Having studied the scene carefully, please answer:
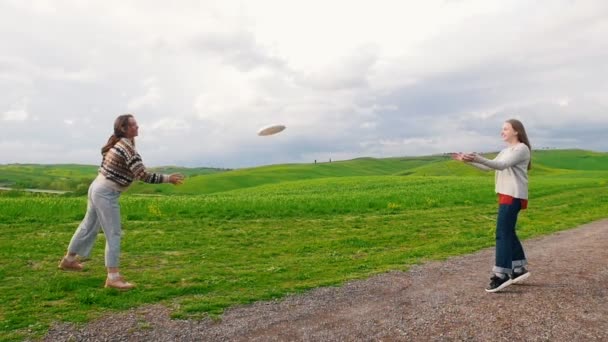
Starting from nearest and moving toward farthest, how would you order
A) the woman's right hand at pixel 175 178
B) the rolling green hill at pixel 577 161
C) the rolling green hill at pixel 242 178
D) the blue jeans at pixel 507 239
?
the blue jeans at pixel 507 239 < the woman's right hand at pixel 175 178 < the rolling green hill at pixel 242 178 < the rolling green hill at pixel 577 161

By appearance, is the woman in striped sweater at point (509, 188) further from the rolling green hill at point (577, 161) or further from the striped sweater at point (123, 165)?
the rolling green hill at point (577, 161)

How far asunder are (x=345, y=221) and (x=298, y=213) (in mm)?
2897

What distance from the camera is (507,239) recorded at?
8.84 metres

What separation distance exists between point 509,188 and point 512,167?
1.22ft

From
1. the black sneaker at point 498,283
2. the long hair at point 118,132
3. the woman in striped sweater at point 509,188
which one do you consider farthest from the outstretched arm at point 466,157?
the long hair at point 118,132

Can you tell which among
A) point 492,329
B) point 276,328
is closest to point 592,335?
point 492,329

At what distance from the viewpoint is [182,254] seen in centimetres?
1350

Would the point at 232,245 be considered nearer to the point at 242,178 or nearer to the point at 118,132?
the point at 118,132

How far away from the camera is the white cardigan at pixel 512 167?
28.0ft

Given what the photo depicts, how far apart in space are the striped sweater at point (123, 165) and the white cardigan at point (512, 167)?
5.91m

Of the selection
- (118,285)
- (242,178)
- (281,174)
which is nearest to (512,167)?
(118,285)

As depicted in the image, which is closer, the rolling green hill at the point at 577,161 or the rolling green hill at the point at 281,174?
the rolling green hill at the point at 281,174

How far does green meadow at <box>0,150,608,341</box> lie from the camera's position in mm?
8555

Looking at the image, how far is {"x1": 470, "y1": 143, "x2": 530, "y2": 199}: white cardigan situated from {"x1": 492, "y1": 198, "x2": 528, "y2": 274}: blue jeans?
20 cm
